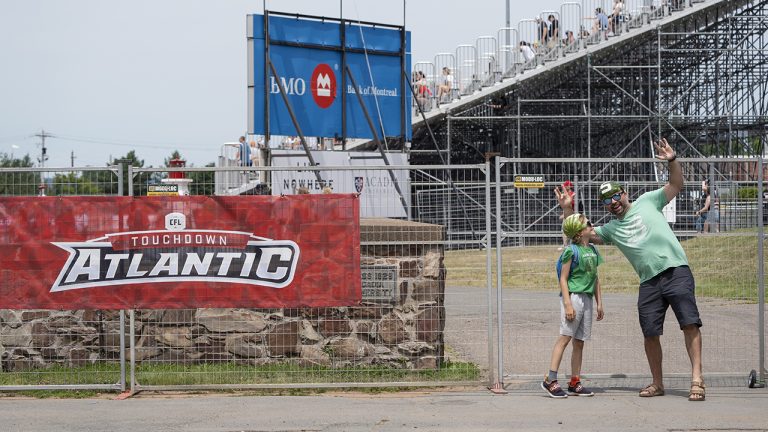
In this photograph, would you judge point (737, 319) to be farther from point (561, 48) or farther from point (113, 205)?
point (561, 48)

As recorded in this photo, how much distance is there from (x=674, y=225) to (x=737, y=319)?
4.46 m

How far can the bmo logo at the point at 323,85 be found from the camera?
2189 cm

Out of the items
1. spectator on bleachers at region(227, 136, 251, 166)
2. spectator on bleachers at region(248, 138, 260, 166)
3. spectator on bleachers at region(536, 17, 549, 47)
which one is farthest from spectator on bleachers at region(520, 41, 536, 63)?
spectator on bleachers at region(227, 136, 251, 166)

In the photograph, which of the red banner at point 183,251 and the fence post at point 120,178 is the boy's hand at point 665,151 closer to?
the red banner at point 183,251

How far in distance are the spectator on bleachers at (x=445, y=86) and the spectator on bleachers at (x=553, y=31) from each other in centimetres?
340

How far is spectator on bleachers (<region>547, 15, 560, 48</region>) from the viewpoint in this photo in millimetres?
31578

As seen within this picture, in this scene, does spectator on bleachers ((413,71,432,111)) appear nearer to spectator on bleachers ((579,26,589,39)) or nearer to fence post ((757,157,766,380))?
spectator on bleachers ((579,26,589,39))

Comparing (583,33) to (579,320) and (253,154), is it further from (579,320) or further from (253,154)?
(579,320)

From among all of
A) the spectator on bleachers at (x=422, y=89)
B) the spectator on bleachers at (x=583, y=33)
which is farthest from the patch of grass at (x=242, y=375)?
the spectator on bleachers at (x=583, y=33)

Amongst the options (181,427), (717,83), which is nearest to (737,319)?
(181,427)

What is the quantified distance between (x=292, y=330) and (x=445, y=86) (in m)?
23.5

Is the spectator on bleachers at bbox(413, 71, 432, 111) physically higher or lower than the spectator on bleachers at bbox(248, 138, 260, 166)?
higher

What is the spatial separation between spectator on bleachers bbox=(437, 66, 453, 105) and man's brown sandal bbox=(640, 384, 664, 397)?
77.9 feet

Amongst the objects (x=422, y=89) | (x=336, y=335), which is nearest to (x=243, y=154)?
(x=422, y=89)
